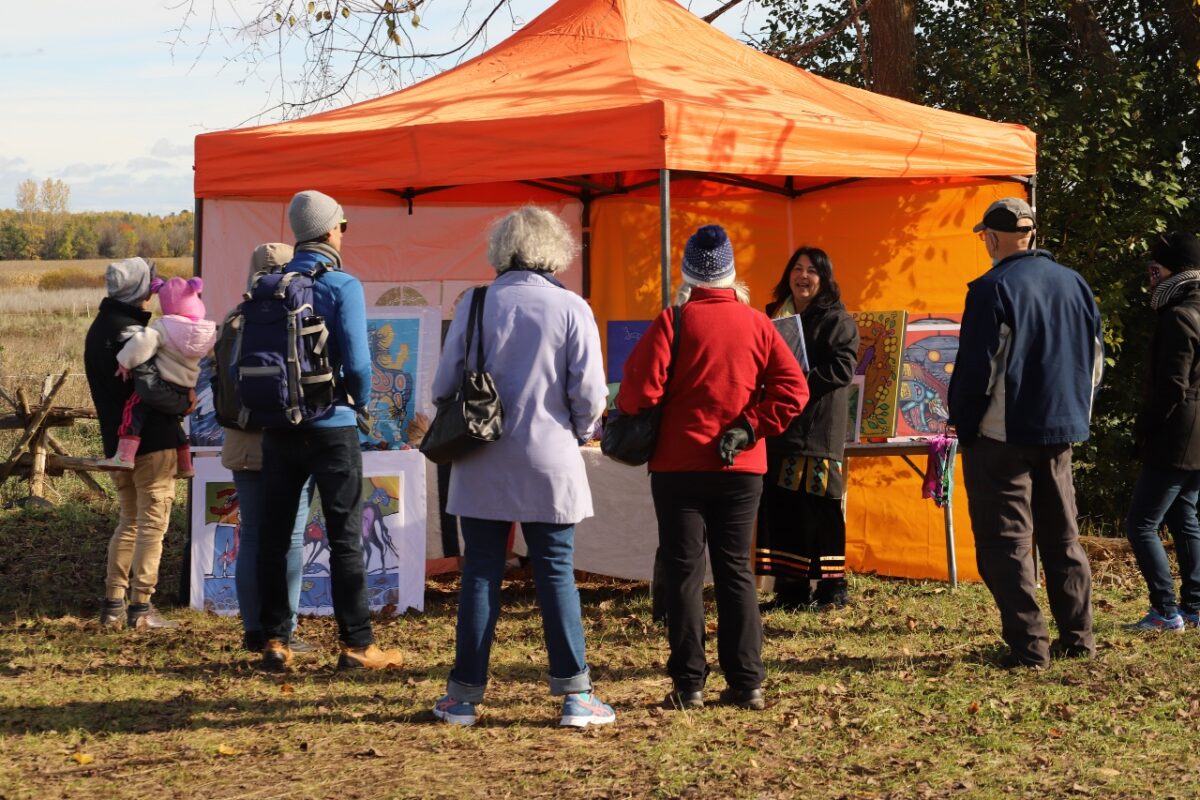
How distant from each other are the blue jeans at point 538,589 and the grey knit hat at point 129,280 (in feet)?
7.83

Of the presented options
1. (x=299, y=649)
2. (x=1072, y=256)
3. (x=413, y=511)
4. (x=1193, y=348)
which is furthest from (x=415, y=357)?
(x=1072, y=256)

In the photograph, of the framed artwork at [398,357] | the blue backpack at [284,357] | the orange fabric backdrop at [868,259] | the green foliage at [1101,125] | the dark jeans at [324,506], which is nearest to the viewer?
the blue backpack at [284,357]

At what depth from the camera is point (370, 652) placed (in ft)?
17.3

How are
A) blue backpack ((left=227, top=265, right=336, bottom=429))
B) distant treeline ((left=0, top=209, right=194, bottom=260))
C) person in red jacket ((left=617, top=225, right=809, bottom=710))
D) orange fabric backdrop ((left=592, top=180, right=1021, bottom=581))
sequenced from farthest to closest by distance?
distant treeline ((left=0, top=209, right=194, bottom=260))
orange fabric backdrop ((left=592, top=180, right=1021, bottom=581))
blue backpack ((left=227, top=265, right=336, bottom=429))
person in red jacket ((left=617, top=225, right=809, bottom=710))

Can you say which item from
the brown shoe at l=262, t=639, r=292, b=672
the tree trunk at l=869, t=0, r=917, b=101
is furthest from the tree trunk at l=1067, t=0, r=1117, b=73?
the brown shoe at l=262, t=639, r=292, b=672

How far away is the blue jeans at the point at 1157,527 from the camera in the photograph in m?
5.82

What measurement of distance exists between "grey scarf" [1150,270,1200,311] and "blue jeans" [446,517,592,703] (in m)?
2.99

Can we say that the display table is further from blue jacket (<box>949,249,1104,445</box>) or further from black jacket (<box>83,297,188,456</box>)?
black jacket (<box>83,297,188,456</box>)

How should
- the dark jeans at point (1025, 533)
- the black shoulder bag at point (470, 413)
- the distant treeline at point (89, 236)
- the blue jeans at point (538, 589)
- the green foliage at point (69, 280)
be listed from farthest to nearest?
the distant treeline at point (89, 236) < the green foliage at point (69, 280) < the dark jeans at point (1025, 533) < the blue jeans at point (538, 589) < the black shoulder bag at point (470, 413)

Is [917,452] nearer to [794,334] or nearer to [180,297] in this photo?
[794,334]

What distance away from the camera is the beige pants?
5945mm

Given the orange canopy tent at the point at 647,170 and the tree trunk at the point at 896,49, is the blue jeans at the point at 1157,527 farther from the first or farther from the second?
the tree trunk at the point at 896,49

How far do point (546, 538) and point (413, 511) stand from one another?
2.07 metres

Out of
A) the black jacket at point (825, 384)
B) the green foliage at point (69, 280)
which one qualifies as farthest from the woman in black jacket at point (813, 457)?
the green foliage at point (69, 280)
